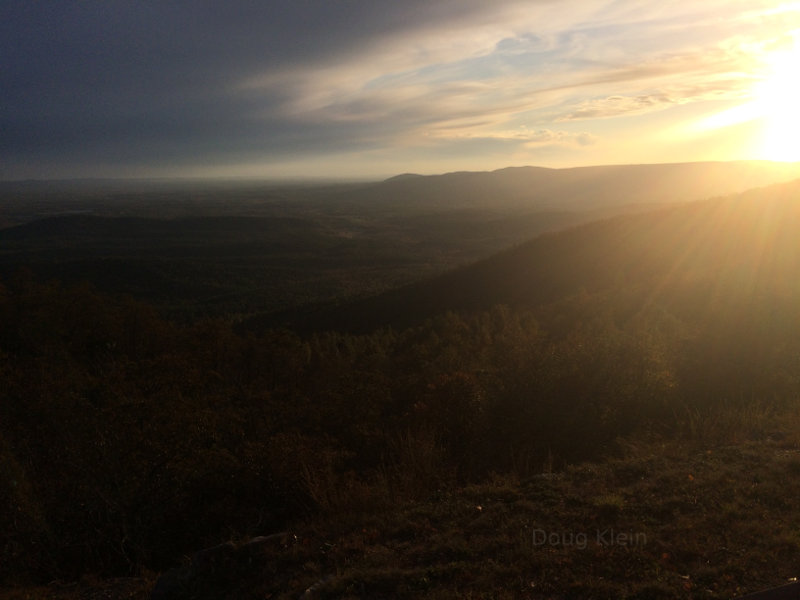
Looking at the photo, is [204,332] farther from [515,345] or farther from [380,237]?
[380,237]

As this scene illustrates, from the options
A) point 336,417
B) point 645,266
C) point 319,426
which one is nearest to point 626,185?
point 645,266

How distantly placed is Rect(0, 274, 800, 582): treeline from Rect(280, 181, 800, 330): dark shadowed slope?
368cm

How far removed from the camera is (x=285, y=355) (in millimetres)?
14875

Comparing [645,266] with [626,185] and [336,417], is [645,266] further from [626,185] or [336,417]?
[626,185]

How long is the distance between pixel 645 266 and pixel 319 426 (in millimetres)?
23307

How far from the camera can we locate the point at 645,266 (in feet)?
85.7

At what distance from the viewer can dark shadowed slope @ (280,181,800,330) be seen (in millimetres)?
16484

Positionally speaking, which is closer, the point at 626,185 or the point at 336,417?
the point at 336,417

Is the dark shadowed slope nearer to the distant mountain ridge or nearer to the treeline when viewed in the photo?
the treeline

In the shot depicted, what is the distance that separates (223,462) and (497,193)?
645 feet

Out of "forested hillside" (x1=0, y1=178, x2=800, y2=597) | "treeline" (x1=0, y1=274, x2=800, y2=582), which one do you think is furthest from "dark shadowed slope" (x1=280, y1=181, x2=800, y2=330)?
"treeline" (x1=0, y1=274, x2=800, y2=582)

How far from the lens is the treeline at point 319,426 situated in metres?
6.09

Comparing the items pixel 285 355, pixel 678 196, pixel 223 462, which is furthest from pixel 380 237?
pixel 223 462

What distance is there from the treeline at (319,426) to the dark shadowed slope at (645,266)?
3683 millimetres
